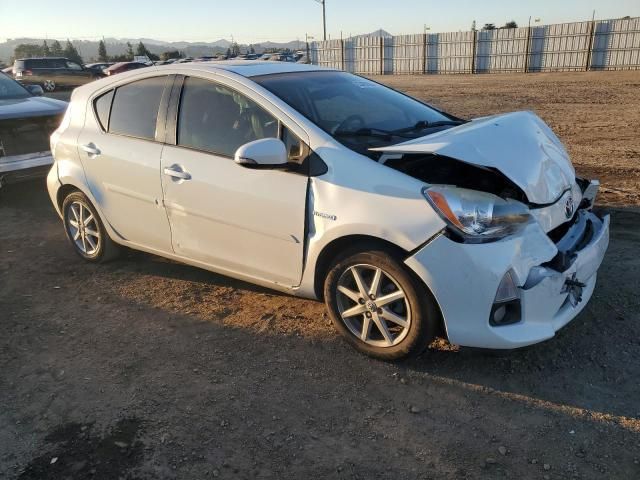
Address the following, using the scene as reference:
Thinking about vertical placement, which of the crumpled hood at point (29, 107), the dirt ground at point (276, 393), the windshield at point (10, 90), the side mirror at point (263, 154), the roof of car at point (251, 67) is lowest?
the dirt ground at point (276, 393)

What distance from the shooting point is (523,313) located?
2.88 m

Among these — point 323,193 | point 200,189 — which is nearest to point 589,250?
point 323,193

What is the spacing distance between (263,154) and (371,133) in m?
0.82

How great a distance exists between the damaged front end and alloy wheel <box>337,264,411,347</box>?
272mm

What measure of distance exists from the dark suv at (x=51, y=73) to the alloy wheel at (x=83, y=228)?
24.2 m

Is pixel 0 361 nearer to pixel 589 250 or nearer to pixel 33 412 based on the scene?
pixel 33 412

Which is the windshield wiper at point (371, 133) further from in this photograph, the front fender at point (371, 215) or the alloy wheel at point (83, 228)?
the alloy wheel at point (83, 228)

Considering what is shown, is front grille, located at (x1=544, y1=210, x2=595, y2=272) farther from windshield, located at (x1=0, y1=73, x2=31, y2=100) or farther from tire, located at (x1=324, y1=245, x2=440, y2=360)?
windshield, located at (x1=0, y1=73, x2=31, y2=100)

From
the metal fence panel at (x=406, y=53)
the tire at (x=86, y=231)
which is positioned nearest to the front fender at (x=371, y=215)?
the tire at (x=86, y=231)

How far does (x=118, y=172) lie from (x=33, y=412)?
6.60 ft

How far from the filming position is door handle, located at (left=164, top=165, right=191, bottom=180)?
383 centimetres

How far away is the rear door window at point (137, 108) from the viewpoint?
4164 mm

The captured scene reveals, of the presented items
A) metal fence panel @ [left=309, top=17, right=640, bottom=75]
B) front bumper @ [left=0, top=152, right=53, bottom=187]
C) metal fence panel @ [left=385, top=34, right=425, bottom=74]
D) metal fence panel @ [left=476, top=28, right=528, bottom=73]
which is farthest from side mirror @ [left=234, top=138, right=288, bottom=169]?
metal fence panel @ [left=385, top=34, right=425, bottom=74]

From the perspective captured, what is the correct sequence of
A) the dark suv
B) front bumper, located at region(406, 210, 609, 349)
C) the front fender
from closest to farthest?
front bumper, located at region(406, 210, 609, 349), the front fender, the dark suv
